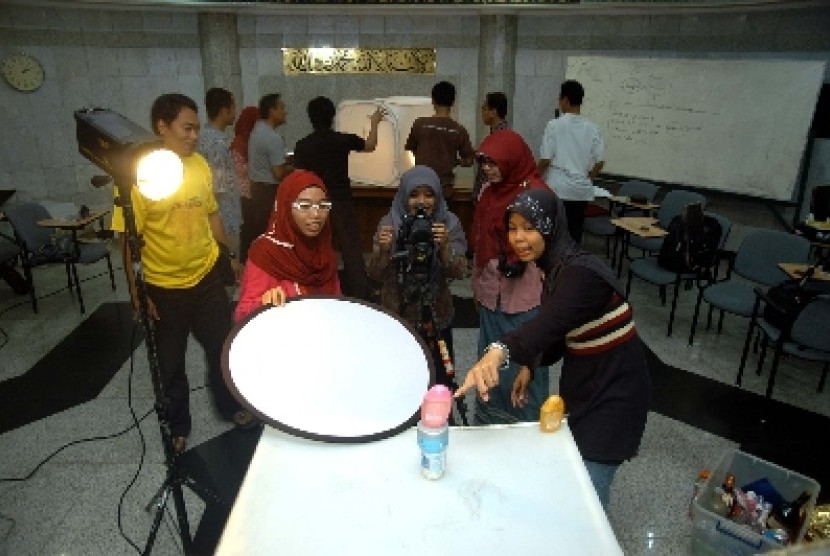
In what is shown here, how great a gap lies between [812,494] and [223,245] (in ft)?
10.3

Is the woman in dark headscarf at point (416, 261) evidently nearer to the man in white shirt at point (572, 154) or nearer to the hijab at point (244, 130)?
the man in white shirt at point (572, 154)

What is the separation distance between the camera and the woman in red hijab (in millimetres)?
2396

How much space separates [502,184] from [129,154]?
1.75 metres

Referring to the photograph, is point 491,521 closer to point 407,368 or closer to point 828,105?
point 407,368

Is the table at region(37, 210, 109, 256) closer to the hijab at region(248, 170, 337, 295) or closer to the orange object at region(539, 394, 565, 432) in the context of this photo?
the hijab at region(248, 170, 337, 295)

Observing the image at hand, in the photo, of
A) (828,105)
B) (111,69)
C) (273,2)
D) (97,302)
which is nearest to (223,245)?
(97,302)

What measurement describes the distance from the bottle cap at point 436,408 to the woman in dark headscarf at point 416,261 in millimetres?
1104

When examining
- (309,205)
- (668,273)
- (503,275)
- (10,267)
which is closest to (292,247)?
(309,205)

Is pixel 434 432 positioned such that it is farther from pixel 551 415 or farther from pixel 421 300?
pixel 421 300

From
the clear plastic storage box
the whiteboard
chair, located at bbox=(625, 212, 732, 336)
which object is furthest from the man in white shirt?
the clear plastic storage box

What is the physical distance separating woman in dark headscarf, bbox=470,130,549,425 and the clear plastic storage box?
836 mm

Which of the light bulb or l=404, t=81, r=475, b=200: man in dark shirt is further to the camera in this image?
l=404, t=81, r=475, b=200: man in dark shirt

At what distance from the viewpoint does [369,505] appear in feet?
4.29

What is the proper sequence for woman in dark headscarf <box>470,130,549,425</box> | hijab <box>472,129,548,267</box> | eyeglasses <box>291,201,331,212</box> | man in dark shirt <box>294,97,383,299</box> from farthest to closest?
man in dark shirt <box>294,97,383,299</box>
hijab <box>472,129,548,267</box>
woman in dark headscarf <box>470,130,549,425</box>
eyeglasses <box>291,201,331,212</box>
